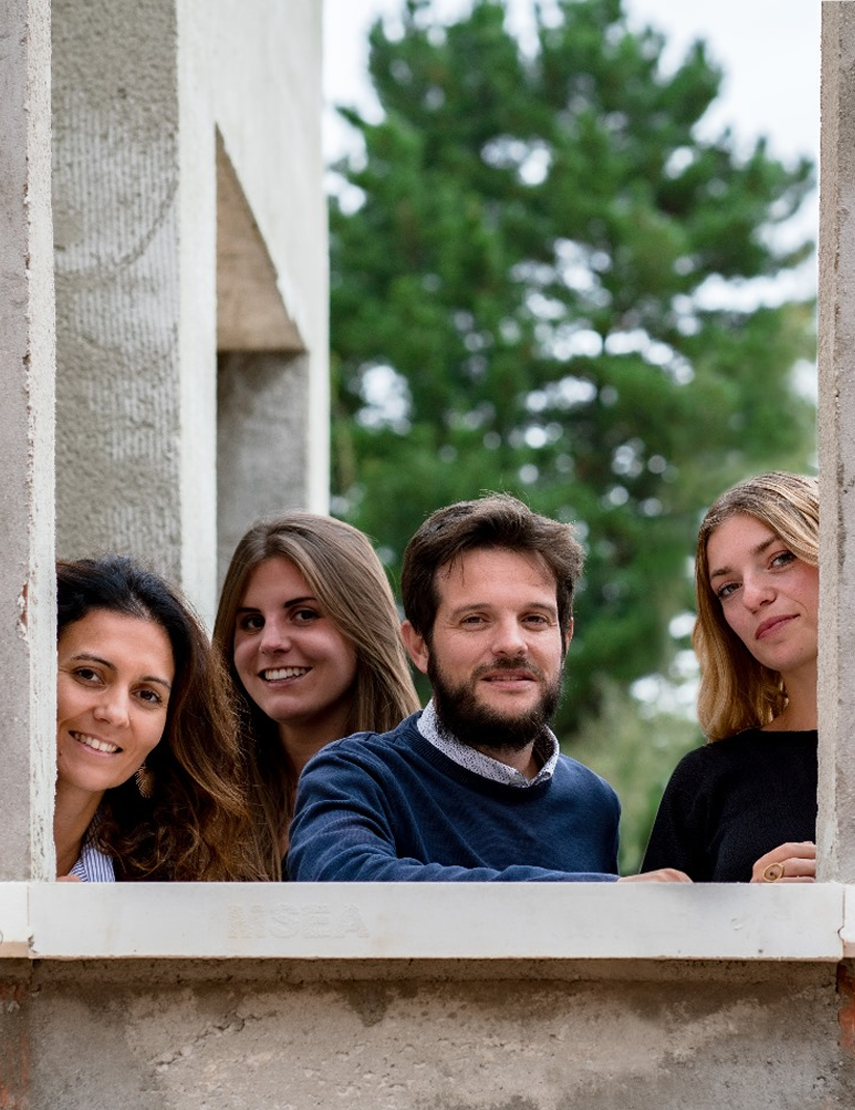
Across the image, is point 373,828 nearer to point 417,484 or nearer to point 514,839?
point 514,839

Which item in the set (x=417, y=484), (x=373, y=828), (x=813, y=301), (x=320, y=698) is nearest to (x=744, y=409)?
(x=813, y=301)

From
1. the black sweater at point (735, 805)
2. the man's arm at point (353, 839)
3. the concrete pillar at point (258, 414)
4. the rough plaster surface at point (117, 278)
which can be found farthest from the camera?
the concrete pillar at point (258, 414)

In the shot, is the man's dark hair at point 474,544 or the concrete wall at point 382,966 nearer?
the concrete wall at point 382,966

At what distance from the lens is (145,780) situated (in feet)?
10.9

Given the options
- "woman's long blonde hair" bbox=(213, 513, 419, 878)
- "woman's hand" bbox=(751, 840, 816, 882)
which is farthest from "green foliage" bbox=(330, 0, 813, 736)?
"woman's hand" bbox=(751, 840, 816, 882)

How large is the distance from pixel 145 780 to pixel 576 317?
1285cm

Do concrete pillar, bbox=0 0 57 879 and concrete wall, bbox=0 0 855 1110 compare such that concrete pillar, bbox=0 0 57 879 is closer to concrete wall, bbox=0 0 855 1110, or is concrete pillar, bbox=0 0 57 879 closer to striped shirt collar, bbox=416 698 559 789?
concrete wall, bbox=0 0 855 1110

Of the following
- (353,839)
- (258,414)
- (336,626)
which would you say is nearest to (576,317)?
(258,414)

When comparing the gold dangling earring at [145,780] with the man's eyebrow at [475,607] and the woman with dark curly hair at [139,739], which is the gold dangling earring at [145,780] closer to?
the woman with dark curly hair at [139,739]

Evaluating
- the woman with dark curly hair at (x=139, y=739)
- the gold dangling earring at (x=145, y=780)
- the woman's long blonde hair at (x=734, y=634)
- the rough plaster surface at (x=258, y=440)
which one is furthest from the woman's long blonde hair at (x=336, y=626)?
the rough plaster surface at (x=258, y=440)

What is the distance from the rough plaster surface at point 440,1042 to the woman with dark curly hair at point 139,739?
677 millimetres

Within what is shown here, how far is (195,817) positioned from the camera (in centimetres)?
332

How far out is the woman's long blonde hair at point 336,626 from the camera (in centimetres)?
372

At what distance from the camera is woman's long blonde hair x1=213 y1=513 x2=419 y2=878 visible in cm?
372
